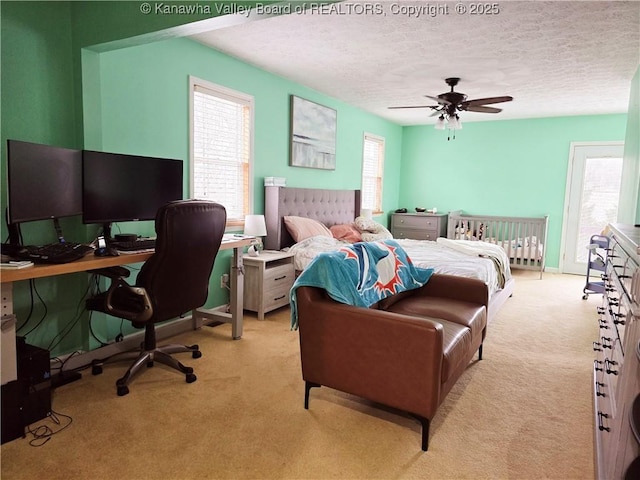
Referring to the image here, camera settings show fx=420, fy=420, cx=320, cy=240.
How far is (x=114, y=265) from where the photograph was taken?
232 centimetres

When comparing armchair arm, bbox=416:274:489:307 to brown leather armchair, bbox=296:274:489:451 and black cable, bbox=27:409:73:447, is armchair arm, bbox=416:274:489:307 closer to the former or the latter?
brown leather armchair, bbox=296:274:489:451

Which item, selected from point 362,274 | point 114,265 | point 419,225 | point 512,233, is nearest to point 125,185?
point 114,265

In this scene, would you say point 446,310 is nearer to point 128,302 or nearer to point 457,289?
point 457,289

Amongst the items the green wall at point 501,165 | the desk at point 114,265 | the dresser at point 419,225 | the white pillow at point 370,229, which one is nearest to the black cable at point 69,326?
the desk at point 114,265

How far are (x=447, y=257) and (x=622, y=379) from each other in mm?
2652

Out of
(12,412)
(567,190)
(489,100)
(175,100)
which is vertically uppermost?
(489,100)

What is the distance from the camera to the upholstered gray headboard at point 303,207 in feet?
14.5

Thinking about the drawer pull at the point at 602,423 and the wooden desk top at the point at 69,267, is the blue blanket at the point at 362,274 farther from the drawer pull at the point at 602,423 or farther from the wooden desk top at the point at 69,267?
the drawer pull at the point at 602,423

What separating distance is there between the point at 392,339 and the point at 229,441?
0.93m

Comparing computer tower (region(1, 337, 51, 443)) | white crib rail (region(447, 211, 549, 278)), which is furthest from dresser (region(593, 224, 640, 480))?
white crib rail (region(447, 211, 549, 278))

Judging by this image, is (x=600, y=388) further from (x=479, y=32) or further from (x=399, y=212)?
(x=399, y=212)

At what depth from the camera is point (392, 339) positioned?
79.8 inches

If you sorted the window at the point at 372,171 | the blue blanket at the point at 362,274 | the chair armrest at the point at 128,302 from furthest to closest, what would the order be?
1. the window at the point at 372,171
2. the chair armrest at the point at 128,302
3. the blue blanket at the point at 362,274

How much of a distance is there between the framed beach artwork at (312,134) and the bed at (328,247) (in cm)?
37
